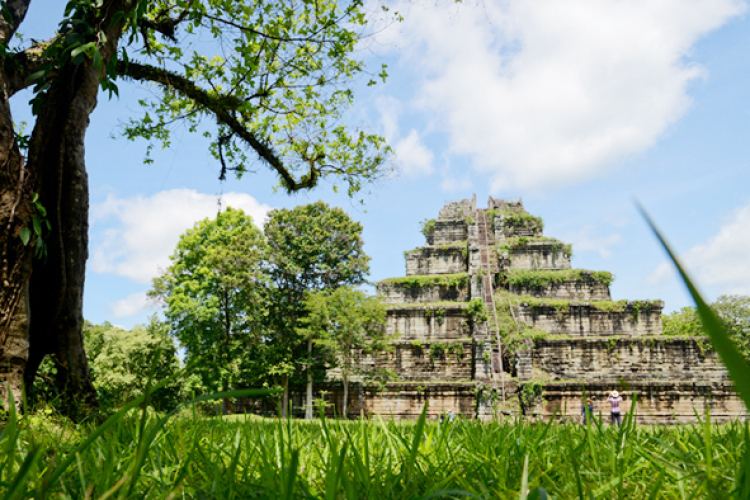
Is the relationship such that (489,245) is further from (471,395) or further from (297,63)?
(297,63)

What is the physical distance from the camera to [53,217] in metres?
4.28

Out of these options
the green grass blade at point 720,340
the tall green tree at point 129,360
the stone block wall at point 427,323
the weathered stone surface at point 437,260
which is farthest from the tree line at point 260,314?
the green grass blade at point 720,340

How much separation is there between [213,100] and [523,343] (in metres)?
16.9

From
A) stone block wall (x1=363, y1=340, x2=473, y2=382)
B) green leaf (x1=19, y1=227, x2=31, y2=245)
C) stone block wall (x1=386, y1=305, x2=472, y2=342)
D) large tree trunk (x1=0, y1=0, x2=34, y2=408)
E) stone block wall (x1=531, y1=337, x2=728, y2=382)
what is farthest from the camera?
stone block wall (x1=386, y1=305, x2=472, y2=342)

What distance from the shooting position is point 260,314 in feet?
73.1

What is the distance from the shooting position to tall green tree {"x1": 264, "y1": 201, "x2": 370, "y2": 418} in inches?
902

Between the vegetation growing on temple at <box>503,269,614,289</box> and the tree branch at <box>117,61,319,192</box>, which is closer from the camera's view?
the tree branch at <box>117,61,319,192</box>

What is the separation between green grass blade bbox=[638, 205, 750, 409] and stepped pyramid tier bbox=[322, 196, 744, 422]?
16.8m

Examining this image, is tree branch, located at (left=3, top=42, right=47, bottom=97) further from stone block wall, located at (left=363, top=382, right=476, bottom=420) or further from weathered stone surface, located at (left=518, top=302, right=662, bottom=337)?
weathered stone surface, located at (left=518, top=302, right=662, bottom=337)

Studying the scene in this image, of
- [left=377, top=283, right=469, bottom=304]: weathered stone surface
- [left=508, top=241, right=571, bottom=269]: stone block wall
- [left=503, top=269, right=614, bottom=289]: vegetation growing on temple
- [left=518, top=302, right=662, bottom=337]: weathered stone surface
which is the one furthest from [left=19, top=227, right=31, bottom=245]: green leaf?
[left=508, top=241, right=571, bottom=269]: stone block wall

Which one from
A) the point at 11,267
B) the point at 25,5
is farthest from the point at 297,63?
the point at 11,267

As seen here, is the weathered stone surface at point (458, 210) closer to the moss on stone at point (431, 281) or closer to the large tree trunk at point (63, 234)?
the moss on stone at point (431, 281)

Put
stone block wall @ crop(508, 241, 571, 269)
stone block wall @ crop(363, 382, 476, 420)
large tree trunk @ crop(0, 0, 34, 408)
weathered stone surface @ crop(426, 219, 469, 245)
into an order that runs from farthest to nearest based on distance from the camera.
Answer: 1. weathered stone surface @ crop(426, 219, 469, 245)
2. stone block wall @ crop(508, 241, 571, 269)
3. stone block wall @ crop(363, 382, 476, 420)
4. large tree trunk @ crop(0, 0, 34, 408)

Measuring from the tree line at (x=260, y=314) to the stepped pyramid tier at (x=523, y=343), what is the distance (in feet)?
7.32
